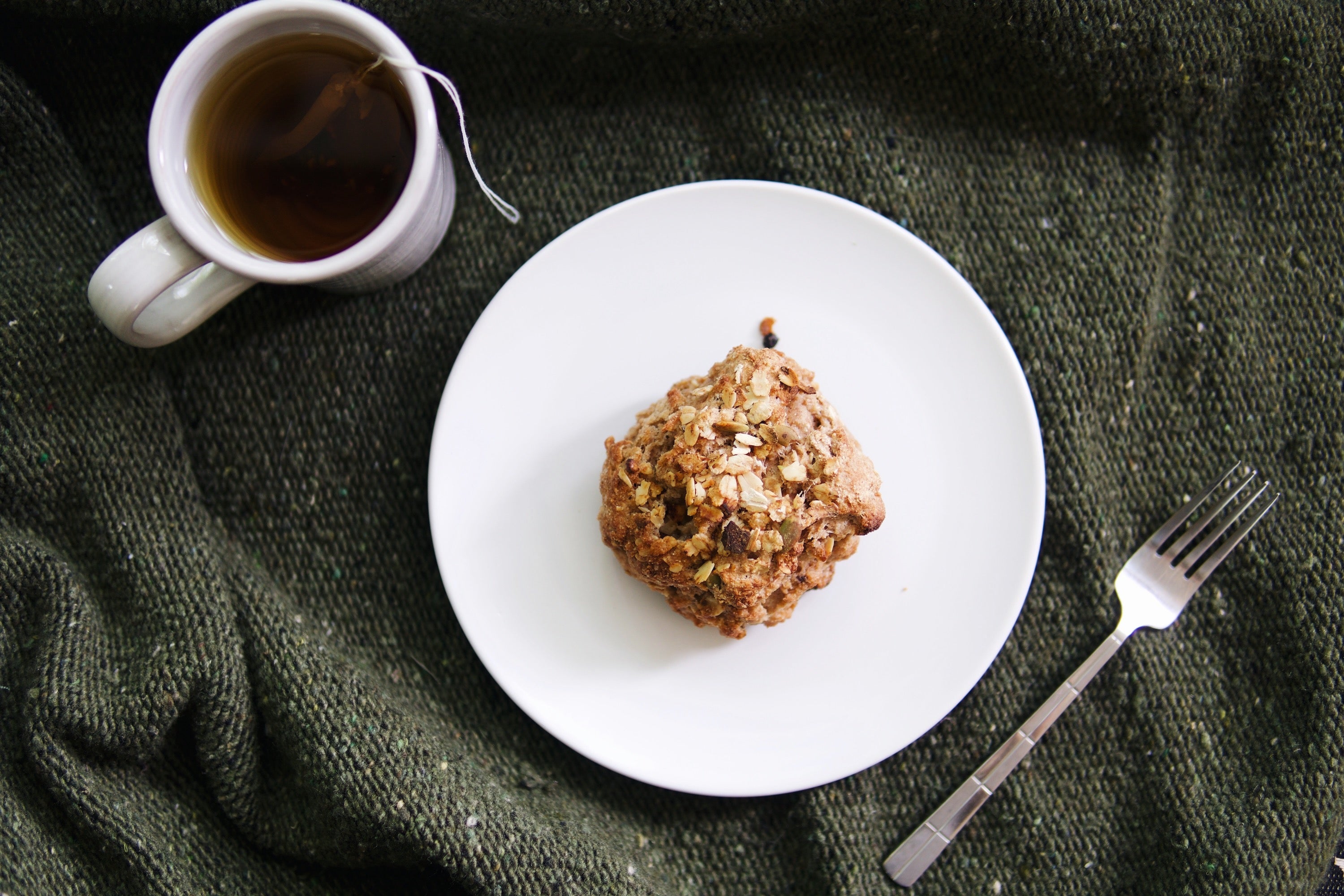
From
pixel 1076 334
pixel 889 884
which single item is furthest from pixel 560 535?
pixel 1076 334

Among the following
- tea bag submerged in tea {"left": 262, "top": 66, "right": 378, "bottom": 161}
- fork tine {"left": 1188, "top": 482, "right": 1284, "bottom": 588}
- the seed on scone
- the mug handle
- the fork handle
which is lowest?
the fork handle

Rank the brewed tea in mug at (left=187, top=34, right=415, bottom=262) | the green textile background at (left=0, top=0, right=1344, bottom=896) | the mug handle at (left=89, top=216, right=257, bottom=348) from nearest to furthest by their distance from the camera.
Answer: the mug handle at (left=89, top=216, right=257, bottom=348) < the brewed tea in mug at (left=187, top=34, right=415, bottom=262) < the green textile background at (left=0, top=0, right=1344, bottom=896)

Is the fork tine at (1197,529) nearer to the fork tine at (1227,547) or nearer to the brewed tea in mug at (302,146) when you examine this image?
the fork tine at (1227,547)

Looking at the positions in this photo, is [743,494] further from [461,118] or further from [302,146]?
[302,146]

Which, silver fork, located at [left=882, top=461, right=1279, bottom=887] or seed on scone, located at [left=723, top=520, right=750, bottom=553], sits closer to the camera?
seed on scone, located at [left=723, top=520, right=750, bottom=553]

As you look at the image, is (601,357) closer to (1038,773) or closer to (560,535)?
(560,535)

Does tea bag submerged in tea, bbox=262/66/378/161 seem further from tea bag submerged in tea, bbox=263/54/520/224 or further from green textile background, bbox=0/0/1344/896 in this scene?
green textile background, bbox=0/0/1344/896

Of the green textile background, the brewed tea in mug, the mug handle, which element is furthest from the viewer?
the green textile background

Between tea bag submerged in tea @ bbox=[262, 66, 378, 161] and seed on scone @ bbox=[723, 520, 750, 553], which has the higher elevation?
tea bag submerged in tea @ bbox=[262, 66, 378, 161]

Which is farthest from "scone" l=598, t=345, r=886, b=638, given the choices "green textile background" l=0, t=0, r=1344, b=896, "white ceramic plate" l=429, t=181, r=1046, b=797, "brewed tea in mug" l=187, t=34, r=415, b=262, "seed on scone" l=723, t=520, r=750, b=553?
"brewed tea in mug" l=187, t=34, r=415, b=262
